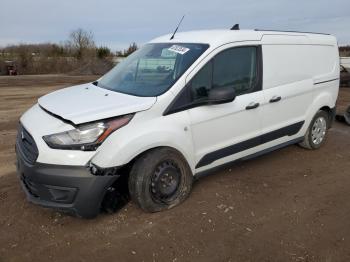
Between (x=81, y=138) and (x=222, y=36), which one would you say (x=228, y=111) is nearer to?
(x=222, y=36)

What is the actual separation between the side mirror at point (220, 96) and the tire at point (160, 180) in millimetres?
713

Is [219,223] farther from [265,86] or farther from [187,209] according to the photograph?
[265,86]

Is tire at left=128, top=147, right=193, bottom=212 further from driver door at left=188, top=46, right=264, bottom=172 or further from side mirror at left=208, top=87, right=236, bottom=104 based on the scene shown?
side mirror at left=208, top=87, right=236, bottom=104

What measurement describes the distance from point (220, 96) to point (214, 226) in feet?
4.50

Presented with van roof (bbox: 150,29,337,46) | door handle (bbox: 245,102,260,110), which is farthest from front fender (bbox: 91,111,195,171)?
van roof (bbox: 150,29,337,46)

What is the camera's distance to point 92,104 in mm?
3787

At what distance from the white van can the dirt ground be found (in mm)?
300

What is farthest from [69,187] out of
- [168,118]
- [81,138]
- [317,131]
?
[317,131]

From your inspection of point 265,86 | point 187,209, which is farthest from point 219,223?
point 265,86

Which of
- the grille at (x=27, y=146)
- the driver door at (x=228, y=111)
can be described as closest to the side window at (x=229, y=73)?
the driver door at (x=228, y=111)

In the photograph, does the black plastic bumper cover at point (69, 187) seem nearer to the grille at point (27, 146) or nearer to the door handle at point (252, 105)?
the grille at point (27, 146)

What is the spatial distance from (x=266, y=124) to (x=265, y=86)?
498 millimetres

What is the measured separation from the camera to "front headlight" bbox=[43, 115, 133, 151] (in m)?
3.45

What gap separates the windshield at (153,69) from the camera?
4.13 meters
